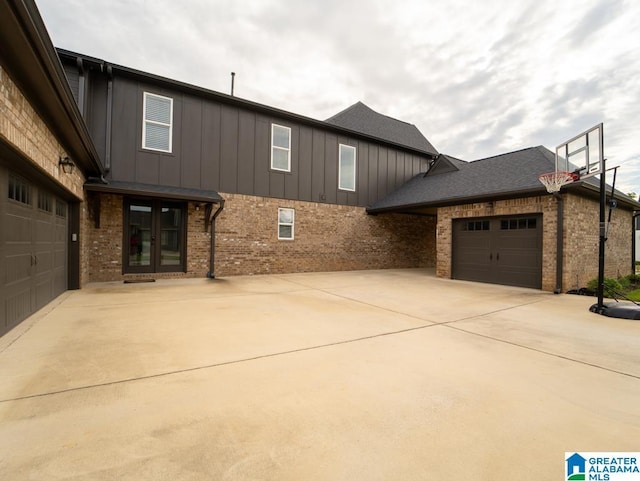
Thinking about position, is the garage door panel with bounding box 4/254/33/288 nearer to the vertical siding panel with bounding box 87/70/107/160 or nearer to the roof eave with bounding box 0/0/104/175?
the roof eave with bounding box 0/0/104/175

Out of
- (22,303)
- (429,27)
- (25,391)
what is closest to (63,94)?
(22,303)

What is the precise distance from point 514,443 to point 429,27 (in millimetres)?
10668

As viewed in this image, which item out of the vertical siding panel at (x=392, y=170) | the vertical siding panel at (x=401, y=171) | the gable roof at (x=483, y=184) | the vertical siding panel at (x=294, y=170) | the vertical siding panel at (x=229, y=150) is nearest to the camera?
the gable roof at (x=483, y=184)

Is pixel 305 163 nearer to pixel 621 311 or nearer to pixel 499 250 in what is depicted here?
pixel 499 250

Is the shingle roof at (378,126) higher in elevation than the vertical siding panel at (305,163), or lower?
higher

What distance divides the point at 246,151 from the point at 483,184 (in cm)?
893

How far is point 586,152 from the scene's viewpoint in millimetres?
6609

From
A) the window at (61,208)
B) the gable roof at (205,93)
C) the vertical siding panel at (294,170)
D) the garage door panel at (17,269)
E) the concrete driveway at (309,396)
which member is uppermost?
the gable roof at (205,93)

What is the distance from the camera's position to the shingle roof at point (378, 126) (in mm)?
16188

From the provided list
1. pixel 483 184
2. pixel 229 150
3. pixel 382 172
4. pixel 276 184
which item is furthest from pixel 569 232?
pixel 229 150

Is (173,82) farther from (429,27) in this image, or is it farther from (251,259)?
(429,27)

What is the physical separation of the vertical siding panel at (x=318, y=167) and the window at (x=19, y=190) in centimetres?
918

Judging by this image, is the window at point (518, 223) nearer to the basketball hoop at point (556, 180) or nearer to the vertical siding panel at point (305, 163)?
the basketball hoop at point (556, 180)

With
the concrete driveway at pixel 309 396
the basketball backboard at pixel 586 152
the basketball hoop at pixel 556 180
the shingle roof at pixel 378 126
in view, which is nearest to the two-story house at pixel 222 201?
the basketball hoop at pixel 556 180
